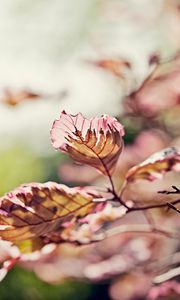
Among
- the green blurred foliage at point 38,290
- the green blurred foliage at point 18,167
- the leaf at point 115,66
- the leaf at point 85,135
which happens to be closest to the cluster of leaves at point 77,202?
the leaf at point 85,135

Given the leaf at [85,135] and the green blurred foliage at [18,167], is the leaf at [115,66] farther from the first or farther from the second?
the green blurred foliage at [18,167]

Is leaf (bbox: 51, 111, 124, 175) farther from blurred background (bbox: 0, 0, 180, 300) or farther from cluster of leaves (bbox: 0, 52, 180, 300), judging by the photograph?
blurred background (bbox: 0, 0, 180, 300)

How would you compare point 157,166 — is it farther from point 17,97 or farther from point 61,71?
point 61,71

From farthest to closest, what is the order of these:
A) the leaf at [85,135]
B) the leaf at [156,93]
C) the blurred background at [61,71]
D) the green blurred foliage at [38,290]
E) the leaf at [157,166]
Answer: the green blurred foliage at [38,290] < the blurred background at [61,71] < the leaf at [156,93] < the leaf at [157,166] < the leaf at [85,135]

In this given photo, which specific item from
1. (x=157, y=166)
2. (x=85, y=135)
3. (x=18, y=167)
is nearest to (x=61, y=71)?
(x=18, y=167)

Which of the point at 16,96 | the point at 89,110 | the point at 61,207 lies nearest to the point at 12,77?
the point at 89,110
